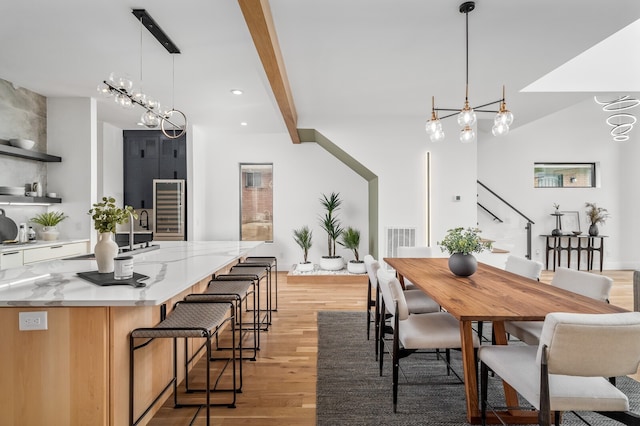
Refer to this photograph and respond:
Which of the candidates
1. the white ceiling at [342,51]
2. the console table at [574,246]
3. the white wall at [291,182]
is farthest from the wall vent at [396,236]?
the console table at [574,246]

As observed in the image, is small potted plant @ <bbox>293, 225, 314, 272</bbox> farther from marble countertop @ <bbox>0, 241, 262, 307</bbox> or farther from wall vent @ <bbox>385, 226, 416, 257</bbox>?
marble countertop @ <bbox>0, 241, 262, 307</bbox>


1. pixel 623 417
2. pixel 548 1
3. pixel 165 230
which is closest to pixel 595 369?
pixel 623 417

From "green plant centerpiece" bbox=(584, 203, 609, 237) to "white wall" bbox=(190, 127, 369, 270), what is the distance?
14.3 feet

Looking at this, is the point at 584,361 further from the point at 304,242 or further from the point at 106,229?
the point at 304,242

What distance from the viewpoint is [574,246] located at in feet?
20.9

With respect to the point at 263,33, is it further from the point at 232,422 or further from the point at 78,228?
the point at 78,228

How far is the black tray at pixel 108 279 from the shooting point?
1.67 meters

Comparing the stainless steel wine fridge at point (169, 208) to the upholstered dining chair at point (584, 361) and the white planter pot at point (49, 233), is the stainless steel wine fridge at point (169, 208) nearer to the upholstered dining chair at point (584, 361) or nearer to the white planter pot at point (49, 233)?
the white planter pot at point (49, 233)

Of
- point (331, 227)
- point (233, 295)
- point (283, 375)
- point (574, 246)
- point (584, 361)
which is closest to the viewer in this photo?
point (584, 361)

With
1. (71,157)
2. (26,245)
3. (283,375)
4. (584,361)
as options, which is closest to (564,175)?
(584,361)

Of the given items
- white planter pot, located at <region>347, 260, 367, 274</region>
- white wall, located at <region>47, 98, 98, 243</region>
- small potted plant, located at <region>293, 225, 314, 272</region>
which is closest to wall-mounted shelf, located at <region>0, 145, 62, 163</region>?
white wall, located at <region>47, 98, 98, 243</region>

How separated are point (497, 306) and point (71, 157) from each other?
→ 17.1 ft

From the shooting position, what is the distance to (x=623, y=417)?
136cm

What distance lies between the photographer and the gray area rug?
1879mm
